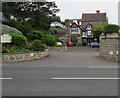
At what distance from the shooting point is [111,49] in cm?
1477

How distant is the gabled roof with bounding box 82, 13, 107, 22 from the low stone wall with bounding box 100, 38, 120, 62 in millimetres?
44251

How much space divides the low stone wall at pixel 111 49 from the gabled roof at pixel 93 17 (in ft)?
145

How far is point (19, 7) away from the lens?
103 feet

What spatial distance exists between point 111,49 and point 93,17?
46.2m

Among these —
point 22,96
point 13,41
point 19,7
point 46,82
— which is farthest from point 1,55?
point 19,7

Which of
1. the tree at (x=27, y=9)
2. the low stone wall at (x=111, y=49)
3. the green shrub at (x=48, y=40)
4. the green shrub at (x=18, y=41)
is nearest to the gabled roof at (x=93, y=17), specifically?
the tree at (x=27, y=9)

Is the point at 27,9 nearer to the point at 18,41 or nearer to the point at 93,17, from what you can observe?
the point at 18,41

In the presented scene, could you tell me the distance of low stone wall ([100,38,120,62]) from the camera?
14.2 metres

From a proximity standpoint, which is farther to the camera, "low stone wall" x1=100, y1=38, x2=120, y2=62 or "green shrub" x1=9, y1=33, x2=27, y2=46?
"green shrub" x1=9, y1=33, x2=27, y2=46

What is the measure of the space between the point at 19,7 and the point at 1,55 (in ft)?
65.7

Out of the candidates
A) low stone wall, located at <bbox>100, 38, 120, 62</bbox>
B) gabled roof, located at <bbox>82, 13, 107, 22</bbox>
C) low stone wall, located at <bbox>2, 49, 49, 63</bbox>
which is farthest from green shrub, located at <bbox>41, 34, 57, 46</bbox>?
gabled roof, located at <bbox>82, 13, 107, 22</bbox>

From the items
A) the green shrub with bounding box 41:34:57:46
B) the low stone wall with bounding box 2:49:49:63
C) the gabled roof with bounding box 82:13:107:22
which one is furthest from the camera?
the gabled roof with bounding box 82:13:107:22

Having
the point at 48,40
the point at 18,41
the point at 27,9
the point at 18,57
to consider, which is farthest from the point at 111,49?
the point at 27,9

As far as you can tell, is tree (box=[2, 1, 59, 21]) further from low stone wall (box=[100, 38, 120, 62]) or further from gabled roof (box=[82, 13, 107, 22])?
gabled roof (box=[82, 13, 107, 22])
